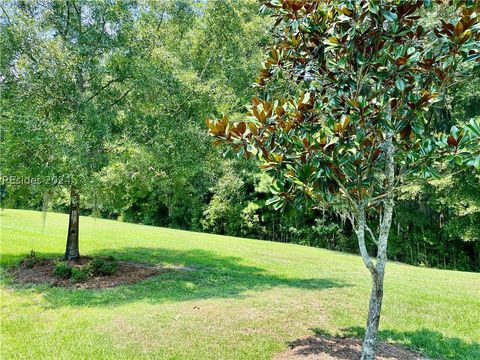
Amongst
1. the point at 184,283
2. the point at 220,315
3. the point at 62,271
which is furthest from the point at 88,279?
the point at 220,315

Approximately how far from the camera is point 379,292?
11.0ft

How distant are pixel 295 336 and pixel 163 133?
4.83 metres

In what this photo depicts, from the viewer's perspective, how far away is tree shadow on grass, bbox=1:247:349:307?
6590mm

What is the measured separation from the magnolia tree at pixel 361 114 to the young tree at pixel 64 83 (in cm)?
446

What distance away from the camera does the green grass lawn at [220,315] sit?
4.37 m

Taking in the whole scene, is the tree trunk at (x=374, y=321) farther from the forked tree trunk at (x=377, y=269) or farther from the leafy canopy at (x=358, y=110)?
the leafy canopy at (x=358, y=110)

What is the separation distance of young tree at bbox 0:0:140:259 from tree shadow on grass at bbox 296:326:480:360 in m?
4.90

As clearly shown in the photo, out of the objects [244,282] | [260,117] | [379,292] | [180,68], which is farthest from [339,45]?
[244,282]

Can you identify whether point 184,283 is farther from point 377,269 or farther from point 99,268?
point 377,269

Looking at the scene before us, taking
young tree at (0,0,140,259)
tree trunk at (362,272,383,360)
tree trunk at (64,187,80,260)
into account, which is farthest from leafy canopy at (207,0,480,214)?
tree trunk at (64,187,80,260)

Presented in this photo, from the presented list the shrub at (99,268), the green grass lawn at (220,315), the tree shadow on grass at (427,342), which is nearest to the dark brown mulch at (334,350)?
the tree shadow on grass at (427,342)

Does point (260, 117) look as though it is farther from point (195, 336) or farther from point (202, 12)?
point (202, 12)

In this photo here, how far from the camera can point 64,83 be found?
701 centimetres

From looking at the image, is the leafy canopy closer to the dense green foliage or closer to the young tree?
the dense green foliage
